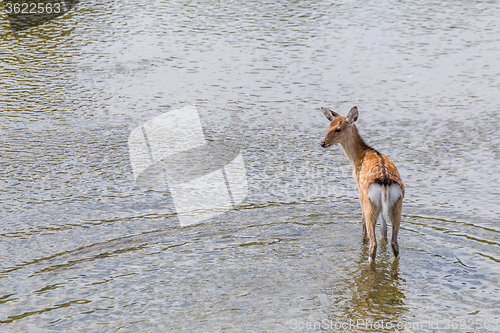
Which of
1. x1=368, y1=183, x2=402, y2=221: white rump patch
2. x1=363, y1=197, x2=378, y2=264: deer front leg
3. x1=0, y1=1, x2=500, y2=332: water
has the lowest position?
x1=0, y1=1, x2=500, y2=332: water

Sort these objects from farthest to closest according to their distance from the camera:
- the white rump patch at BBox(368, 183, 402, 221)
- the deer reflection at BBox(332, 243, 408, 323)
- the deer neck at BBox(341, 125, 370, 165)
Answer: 1. the deer neck at BBox(341, 125, 370, 165)
2. the white rump patch at BBox(368, 183, 402, 221)
3. the deer reflection at BBox(332, 243, 408, 323)

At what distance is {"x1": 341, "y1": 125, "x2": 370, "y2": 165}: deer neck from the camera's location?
7.46 meters

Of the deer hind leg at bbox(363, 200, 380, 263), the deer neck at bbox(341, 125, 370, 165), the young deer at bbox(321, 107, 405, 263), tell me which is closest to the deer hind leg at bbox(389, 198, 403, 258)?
the young deer at bbox(321, 107, 405, 263)

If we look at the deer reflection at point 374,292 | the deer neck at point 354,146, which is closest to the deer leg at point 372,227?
the deer reflection at point 374,292

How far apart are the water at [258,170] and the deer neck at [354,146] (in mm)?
613

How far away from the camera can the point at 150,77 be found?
1268cm

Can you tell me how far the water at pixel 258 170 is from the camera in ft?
18.3

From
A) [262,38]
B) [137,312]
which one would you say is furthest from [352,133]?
[262,38]

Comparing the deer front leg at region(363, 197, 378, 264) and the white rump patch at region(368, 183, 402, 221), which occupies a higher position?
the white rump patch at region(368, 183, 402, 221)

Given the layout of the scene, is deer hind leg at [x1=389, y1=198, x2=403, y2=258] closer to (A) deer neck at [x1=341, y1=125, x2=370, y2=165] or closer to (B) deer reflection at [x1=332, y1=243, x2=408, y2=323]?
(B) deer reflection at [x1=332, y1=243, x2=408, y2=323]

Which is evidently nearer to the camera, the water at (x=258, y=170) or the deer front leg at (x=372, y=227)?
the water at (x=258, y=170)

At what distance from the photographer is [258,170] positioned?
8773 mm

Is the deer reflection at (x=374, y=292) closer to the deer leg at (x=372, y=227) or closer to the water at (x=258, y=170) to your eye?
the water at (x=258, y=170)

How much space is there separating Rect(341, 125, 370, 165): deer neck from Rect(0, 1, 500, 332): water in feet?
2.01
